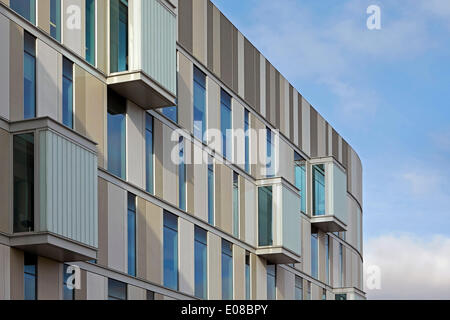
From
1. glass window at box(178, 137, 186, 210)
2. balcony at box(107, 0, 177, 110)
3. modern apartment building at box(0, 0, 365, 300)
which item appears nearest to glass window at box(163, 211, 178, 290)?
modern apartment building at box(0, 0, 365, 300)

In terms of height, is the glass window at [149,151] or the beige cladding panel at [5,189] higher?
the glass window at [149,151]

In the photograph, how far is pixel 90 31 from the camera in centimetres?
2442

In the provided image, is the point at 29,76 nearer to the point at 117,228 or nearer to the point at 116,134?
the point at 116,134

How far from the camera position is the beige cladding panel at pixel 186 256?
28.3 m

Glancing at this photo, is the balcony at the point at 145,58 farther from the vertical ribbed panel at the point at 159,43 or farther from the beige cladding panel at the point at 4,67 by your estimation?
the beige cladding panel at the point at 4,67

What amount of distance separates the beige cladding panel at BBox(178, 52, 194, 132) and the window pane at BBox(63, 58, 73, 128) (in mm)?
6150

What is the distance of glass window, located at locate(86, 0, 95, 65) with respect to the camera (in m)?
24.3

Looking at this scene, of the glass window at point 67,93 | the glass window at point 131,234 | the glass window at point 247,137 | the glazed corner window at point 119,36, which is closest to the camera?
the glass window at point 67,93

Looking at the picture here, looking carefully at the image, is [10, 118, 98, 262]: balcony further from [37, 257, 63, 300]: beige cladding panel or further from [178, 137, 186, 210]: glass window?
[178, 137, 186, 210]: glass window

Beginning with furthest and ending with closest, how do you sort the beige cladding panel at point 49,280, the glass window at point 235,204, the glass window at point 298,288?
the glass window at point 298,288 < the glass window at point 235,204 < the beige cladding panel at point 49,280

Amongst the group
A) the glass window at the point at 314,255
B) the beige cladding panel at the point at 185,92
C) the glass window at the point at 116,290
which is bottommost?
the glass window at the point at 116,290

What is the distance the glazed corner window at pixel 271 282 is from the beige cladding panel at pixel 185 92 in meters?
8.22

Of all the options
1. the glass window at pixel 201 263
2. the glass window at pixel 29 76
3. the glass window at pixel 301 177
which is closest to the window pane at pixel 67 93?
the glass window at pixel 29 76
